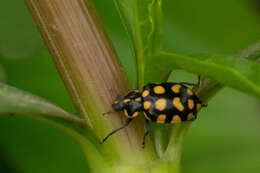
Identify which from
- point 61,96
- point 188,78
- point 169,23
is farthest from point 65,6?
point 169,23

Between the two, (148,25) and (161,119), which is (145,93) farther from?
(148,25)

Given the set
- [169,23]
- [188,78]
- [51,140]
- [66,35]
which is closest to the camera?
[66,35]

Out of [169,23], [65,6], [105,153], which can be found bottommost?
[169,23]

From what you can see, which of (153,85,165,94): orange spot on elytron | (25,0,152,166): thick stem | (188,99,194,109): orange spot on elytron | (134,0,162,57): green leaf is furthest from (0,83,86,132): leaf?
(188,99,194,109): orange spot on elytron

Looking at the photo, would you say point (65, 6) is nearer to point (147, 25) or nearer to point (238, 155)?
point (147, 25)

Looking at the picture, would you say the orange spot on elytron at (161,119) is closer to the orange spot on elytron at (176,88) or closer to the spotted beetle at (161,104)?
the spotted beetle at (161,104)

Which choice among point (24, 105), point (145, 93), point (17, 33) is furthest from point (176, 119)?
point (17, 33)

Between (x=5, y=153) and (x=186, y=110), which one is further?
(x=5, y=153)
